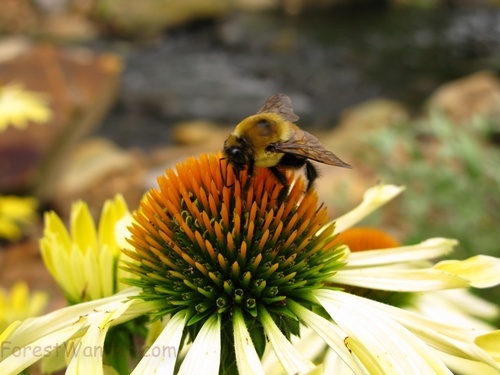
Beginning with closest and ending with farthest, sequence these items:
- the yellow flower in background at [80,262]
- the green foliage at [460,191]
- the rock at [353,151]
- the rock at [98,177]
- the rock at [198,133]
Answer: the yellow flower in background at [80,262], the green foliage at [460,191], the rock at [353,151], the rock at [98,177], the rock at [198,133]

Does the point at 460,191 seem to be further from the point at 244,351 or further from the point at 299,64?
the point at 299,64

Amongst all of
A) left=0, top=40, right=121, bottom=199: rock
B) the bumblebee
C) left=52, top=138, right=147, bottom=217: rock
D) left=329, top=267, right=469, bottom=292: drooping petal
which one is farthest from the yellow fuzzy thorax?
left=52, top=138, right=147, bottom=217: rock

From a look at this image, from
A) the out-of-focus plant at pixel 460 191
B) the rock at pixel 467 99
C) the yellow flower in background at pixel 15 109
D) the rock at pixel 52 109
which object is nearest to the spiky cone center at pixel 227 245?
the out-of-focus plant at pixel 460 191

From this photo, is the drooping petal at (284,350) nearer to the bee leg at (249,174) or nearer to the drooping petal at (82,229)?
the bee leg at (249,174)

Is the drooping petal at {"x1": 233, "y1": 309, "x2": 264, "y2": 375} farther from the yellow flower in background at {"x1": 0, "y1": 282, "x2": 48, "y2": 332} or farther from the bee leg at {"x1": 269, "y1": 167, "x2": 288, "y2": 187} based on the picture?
the yellow flower in background at {"x1": 0, "y1": 282, "x2": 48, "y2": 332}

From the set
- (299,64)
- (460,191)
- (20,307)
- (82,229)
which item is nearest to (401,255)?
(82,229)

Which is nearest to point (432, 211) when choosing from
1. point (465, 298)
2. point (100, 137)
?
point (465, 298)

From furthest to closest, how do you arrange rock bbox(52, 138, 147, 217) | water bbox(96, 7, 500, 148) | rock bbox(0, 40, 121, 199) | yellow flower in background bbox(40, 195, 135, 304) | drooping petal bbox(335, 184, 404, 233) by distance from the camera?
water bbox(96, 7, 500, 148), rock bbox(52, 138, 147, 217), rock bbox(0, 40, 121, 199), drooping petal bbox(335, 184, 404, 233), yellow flower in background bbox(40, 195, 135, 304)

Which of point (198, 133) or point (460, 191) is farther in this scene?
point (198, 133)
